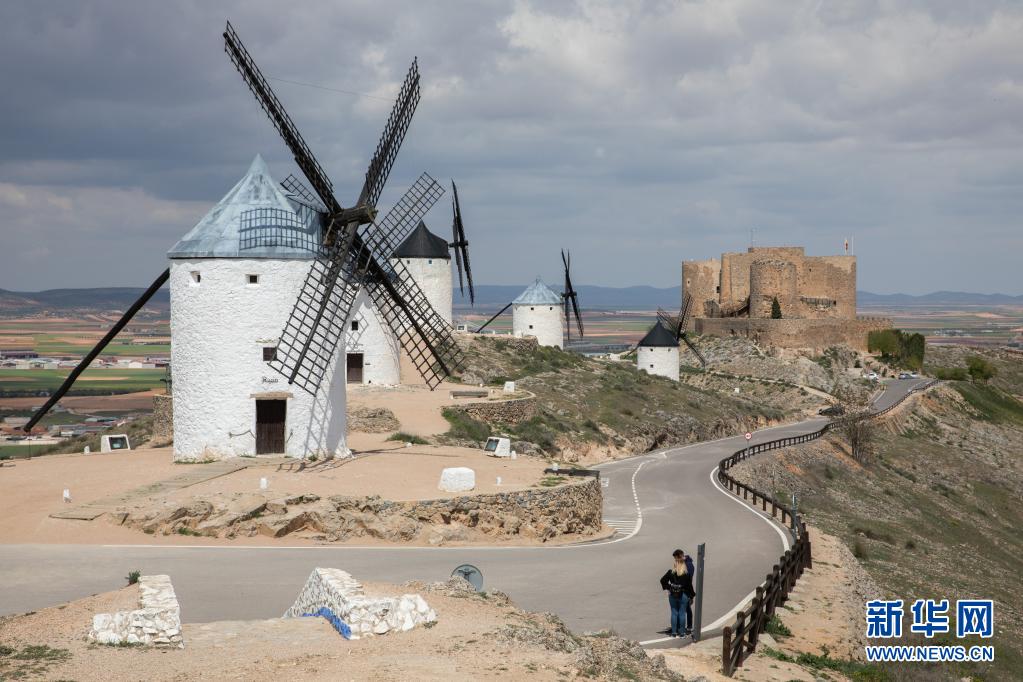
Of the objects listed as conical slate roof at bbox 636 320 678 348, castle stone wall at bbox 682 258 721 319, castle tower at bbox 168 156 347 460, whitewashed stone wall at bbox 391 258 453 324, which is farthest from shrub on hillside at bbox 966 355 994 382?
castle tower at bbox 168 156 347 460

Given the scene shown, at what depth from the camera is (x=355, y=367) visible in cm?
4278

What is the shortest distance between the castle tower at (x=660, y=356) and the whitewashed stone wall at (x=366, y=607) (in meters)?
54.1

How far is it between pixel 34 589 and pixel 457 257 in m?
46.0

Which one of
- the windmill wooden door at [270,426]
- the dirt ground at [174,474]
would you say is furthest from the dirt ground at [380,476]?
the windmill wooden door at [270,426]

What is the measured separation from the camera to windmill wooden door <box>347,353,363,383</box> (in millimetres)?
42647

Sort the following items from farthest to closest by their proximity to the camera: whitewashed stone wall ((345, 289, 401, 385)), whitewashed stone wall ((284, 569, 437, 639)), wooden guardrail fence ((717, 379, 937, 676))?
1. whitewashed stone wall ((345, 289, 401, 385))
2. wooden guardrail fence ((717, 379, 937, 676))
3. whitewashed stone wall ((284, 569, 437, 639))

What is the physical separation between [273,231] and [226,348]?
124 inches

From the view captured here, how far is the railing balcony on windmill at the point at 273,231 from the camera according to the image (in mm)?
26328

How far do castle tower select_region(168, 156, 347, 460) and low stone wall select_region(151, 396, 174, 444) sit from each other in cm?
1095

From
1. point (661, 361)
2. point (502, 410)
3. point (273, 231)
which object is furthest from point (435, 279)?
point (273, 231)

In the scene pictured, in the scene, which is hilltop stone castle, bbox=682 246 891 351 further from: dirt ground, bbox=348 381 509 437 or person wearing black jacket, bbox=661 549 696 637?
person wearing black jacket, bbox=661 549 696 637

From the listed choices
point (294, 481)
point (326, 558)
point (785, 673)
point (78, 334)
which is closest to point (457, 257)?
point (294, 481)

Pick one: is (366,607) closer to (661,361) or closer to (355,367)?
(355,367)

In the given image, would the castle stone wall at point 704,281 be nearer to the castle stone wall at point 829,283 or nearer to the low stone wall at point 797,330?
the low stone wall at point 797,330
